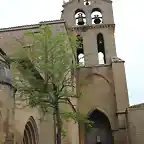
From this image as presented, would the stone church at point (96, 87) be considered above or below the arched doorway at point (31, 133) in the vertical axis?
above

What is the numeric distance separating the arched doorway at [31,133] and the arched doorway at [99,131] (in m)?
7.67

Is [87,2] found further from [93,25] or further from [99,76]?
[99,76]

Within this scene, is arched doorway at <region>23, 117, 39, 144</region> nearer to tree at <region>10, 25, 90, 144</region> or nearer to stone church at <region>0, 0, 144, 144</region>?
stone church at <region>0, 0, 144, 144</region>

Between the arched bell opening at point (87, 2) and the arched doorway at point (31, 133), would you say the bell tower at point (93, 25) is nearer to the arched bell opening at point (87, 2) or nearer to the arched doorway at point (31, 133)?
the arched bell opening at point (87, 2)

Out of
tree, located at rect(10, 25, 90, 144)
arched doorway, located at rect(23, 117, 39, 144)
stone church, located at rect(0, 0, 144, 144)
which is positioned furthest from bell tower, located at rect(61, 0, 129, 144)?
tree, located at rect(10, 25, 90, 144)

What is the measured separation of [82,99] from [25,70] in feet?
36.3

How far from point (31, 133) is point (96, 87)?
9.13 metres

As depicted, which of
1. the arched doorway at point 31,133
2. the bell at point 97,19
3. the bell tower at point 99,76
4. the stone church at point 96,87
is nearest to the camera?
the arched doorway at point 31,133

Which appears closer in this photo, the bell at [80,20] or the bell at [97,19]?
the bell at [97,19]

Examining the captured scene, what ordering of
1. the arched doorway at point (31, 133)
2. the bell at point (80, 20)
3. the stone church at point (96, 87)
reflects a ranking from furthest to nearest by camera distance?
1. the bell at point (80, 20)
2. the stone church at point (96, 87)
3. the arched doorway at point (31, 133)


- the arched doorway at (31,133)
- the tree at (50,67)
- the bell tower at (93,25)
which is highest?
the bell tower at (93,25)

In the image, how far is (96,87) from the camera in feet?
A: 74.8

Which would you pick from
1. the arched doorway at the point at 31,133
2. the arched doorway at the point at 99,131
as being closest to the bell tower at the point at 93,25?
the arched doorway at the point at 99,131

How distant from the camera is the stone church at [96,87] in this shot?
16.1m
